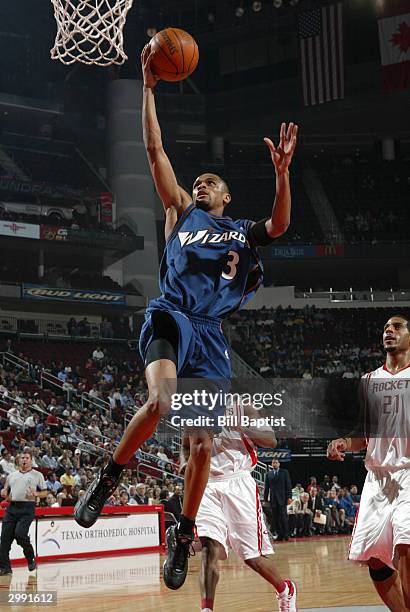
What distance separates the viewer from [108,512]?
1497 centimetres

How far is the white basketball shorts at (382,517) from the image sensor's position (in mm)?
6059

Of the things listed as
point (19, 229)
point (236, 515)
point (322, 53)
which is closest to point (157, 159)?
point (236, 515)

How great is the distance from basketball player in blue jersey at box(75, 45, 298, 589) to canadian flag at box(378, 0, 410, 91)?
25.2m

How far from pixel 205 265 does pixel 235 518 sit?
9.90ft

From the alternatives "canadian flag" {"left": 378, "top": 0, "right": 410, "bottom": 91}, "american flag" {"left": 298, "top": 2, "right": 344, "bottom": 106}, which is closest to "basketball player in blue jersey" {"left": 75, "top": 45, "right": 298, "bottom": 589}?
"american flag" {"left": 298, "top": 2, "right": 344, "bottom": 106}

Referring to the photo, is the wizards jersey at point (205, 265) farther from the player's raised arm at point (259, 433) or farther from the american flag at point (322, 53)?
the american flag at point (322, 53)

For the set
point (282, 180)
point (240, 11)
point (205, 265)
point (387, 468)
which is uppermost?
point (240, 11)

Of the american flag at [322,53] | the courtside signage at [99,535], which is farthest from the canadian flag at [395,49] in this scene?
the courtside signage at [99,535]

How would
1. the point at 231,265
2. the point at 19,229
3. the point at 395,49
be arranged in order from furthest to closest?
the point at 19,229, the point at 395,49, the point at 231,265

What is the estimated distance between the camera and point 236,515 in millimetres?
7281

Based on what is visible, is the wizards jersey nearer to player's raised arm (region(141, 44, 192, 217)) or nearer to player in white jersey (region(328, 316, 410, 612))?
player's raised arm (region(141, 44, 192, 217))

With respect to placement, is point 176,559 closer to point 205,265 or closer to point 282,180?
point 205,265

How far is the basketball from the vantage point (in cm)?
534

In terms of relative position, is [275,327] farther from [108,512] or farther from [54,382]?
[108,512]
